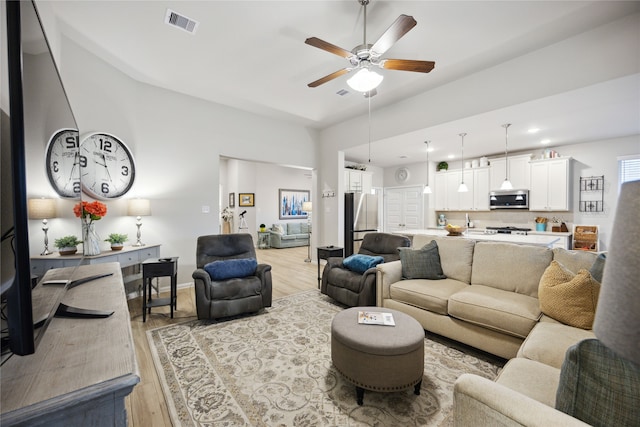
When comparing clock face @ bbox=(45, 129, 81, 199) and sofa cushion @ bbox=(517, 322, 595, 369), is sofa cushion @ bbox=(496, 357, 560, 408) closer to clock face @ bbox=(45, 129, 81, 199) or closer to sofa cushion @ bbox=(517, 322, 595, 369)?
sofa cushion @ bbox=(517, 322, 595, 369)

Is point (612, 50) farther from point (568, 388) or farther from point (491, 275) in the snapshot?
point (568, 388)

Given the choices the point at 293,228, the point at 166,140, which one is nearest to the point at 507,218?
the point at 293,228

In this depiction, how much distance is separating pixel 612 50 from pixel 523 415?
11.6ft

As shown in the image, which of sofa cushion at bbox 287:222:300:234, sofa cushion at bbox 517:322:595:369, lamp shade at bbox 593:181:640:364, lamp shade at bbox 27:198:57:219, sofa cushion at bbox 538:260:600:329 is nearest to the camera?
lamp shade at bbox 593:181:640:364

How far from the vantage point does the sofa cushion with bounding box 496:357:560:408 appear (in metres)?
1.17

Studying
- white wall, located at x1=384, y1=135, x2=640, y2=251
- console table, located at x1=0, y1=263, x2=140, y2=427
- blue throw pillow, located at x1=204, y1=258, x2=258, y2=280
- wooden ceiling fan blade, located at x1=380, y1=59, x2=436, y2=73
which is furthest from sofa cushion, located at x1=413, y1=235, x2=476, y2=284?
white wall, located at x1=384, y1=135, x2=640, y2=251

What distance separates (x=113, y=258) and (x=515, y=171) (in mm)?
7280

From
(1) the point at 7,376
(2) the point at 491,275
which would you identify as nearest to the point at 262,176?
(2) the point at 491,275

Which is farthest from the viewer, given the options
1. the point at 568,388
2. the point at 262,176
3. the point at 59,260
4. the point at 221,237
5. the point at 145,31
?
the point at 262,176

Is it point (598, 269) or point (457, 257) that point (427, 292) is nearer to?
point (457, 257)

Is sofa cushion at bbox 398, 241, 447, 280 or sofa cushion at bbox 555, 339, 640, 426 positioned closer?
sofa cushion at bbox 555, 339, 640, 426

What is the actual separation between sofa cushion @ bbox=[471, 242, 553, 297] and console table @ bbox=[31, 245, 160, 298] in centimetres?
314

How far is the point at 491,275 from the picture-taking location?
2621 mm

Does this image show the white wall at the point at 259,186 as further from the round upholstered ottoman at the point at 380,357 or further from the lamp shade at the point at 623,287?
the lamp shade at the point at 623,287
